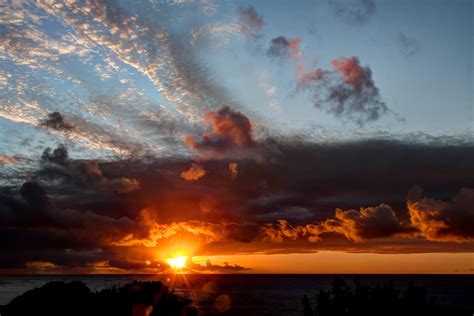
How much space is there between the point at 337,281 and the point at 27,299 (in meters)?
45.4

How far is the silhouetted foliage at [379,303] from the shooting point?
128 ft

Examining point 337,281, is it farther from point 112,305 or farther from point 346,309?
point 112,305

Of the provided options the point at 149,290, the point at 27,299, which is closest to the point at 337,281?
the point at 27,299

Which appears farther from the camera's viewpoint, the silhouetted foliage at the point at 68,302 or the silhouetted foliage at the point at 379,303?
the silhouetted foliage at the point at 68,302

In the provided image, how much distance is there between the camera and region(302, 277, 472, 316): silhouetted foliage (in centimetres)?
3913

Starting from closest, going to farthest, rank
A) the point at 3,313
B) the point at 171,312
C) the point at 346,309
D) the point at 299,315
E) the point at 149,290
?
the point at 346,309 < the point at 3,313 < the point at 171,312 < the point at 149,290 < the point at 299,315

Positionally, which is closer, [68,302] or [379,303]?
[379,303]

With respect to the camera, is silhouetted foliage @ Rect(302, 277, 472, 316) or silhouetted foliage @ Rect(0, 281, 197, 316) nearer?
silhouetted foliage @ Rect(302, 277, 472, 316)

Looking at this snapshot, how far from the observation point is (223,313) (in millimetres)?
132750

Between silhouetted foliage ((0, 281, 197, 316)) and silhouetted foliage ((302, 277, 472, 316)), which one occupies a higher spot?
silhouetted foliage ((302, 277, 472, 316))

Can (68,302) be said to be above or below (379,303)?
below

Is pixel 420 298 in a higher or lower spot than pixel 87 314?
higher

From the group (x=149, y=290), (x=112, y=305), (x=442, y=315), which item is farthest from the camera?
(x=149, y=290)

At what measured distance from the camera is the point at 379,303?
1594 inches
